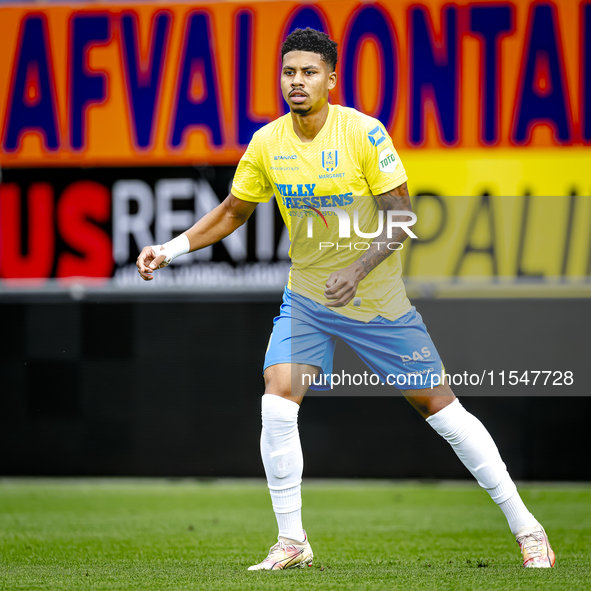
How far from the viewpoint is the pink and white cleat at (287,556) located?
3500 mm

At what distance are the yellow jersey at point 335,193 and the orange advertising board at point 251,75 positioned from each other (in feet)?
11.2

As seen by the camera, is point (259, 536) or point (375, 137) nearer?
point (375, 137)

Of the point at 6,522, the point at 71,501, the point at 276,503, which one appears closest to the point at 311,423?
the point at 71,501

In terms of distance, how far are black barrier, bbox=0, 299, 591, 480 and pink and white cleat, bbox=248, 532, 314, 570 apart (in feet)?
7.63

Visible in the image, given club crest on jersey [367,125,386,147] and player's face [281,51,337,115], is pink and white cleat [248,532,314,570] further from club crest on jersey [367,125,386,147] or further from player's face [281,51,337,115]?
player's face [281,51,337,115]

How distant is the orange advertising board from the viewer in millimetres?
6816

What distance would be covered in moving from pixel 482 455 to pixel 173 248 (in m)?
1.48

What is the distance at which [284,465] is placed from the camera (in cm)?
357

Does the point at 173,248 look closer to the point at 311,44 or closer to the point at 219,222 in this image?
the point at 219,222

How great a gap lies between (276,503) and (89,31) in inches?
190

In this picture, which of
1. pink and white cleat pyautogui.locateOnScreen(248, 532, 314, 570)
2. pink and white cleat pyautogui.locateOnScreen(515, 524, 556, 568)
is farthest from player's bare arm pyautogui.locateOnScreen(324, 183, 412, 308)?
pink and white cleat pyautogui.locateOnScreen(515, 524, 556, 568)

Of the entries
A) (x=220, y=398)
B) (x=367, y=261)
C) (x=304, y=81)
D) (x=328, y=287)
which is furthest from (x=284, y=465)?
(x=220, y=398)

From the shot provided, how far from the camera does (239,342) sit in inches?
240

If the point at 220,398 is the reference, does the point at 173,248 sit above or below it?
above
